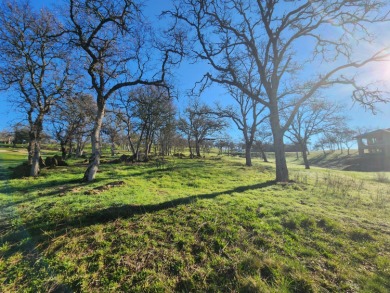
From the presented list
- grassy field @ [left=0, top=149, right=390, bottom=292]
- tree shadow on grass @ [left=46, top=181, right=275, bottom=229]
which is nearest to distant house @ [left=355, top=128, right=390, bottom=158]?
grassy field @ [left=0, top=149, right=390, bottom=292]

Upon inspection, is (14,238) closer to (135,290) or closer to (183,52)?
(135,290)

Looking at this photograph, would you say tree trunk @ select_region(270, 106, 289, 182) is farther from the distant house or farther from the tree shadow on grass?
the distant house

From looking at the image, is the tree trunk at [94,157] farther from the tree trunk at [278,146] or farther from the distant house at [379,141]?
the distant house at [379,141]

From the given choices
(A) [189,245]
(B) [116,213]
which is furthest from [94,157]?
(A) [189,245]

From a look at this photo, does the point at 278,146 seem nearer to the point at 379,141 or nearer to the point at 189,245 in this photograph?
the point at 189,245

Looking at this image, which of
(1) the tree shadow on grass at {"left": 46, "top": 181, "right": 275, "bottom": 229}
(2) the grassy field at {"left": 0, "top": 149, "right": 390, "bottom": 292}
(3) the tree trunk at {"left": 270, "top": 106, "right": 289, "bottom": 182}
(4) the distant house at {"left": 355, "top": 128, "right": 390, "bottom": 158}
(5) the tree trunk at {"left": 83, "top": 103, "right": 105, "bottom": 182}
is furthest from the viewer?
(4) the distant house at {"left": 355, "top": 128, "right": 390, "bottom": 158}

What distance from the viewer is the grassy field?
12.0ft

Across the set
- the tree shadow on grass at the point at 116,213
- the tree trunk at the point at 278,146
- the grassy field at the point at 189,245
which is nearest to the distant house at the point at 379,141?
the tree trunk at the point at 278,146

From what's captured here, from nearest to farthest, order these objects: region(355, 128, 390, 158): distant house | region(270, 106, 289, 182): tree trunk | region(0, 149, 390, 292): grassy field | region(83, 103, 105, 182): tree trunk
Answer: region(0, 149, 390, 292): grassy field
region(83, 103, 105, 182): tree trunk
region(270, 106, 289, 182): tree trunk
region(355, 128, 390, 158): distant house

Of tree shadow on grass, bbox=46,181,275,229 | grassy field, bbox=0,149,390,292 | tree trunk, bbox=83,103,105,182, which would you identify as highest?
tree trunk, bbox=83,103,105,182

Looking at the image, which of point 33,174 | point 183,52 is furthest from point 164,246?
point 33,174

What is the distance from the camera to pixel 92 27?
36.1ft

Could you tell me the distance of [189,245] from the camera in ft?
15.1

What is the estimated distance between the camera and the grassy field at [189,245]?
364 centimetres
